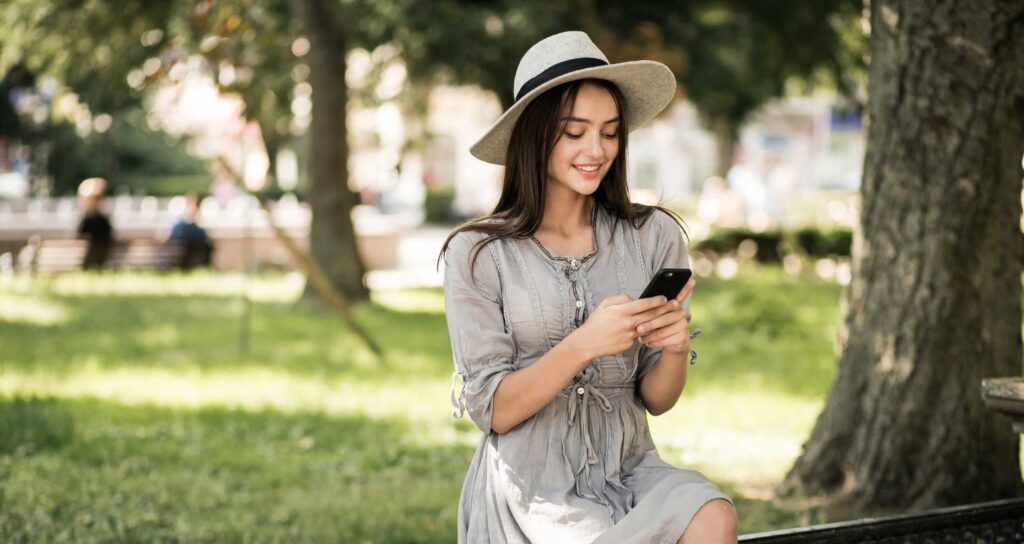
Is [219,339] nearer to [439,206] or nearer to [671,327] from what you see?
[671,327]

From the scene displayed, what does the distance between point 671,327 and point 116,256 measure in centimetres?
1634

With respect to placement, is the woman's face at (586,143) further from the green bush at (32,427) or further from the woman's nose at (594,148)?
the green bush at (32,427)

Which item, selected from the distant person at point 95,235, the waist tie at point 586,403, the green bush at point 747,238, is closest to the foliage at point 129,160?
the distant person at point 95,235

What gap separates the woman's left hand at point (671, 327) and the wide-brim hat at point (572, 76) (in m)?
0.57

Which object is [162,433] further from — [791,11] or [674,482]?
[791,11]

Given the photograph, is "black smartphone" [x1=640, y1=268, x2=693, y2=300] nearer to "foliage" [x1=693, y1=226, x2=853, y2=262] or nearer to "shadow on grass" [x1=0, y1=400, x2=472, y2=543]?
"shadow on grass" [x1=0, y1=400, x2=472, y2=543]

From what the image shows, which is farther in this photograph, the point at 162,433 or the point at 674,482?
the point at 162,433

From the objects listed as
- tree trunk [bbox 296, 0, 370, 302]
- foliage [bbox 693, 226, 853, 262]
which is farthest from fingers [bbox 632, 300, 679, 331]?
foliage [bbox 693, 226, 853, 262]

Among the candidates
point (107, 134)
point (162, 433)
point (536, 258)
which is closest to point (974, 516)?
point (536, 258)

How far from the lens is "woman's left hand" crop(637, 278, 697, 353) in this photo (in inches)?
112

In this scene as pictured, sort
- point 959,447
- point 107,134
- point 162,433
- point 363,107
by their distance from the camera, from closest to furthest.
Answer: point 959,447 → point 162,433 → point 363,107 → point 107,134

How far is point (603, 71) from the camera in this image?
302 cm

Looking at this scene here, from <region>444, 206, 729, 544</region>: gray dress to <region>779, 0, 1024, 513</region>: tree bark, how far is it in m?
2.05

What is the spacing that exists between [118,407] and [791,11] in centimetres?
1153
